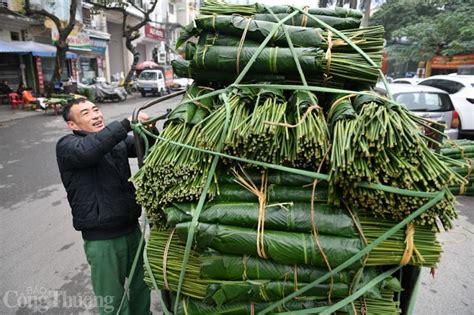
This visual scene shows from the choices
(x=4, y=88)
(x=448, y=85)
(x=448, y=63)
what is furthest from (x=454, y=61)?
(x=4, y=88)

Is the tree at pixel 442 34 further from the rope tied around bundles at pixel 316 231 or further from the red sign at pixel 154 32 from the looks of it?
the red sign at pixel 154 32

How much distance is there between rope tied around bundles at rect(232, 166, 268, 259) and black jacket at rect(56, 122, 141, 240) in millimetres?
954

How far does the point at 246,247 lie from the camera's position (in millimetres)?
1338

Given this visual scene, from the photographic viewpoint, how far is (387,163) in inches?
47.9

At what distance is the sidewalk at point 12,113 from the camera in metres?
12.3

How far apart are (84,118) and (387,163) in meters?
1.75

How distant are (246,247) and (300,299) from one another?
0.32 m

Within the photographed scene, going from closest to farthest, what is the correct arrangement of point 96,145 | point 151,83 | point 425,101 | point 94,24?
1. point 96,145
2. point 425,101
3. point 151,83
4. point 94,24

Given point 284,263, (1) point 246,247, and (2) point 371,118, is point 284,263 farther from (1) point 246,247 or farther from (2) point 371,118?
(2) point 371,118

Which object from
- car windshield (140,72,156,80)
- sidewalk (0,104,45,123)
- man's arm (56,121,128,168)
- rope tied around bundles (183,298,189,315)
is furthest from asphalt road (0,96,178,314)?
car windshield (140,72,156,80)

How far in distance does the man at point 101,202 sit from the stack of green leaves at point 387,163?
132 centimetres

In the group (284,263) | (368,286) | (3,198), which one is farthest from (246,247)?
(3,198)

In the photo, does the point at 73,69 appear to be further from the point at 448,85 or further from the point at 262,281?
the point at 262,281

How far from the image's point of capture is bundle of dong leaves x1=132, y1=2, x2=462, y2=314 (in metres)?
1.24
